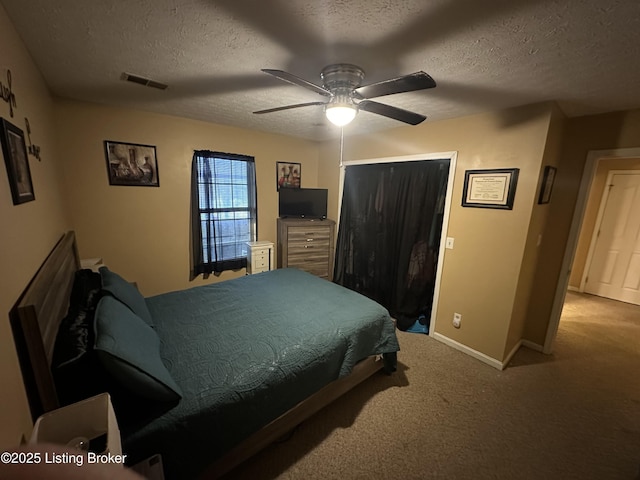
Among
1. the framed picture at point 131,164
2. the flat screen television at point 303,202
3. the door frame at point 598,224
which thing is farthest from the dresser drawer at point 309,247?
the door frame at point 598,224

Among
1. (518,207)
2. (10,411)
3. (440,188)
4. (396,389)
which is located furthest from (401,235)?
(10,411)

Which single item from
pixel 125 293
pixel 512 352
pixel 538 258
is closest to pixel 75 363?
pixel 125 293

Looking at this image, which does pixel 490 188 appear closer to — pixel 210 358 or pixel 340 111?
pixel 340 111

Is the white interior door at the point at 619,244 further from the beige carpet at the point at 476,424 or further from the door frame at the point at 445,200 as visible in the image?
the door frame at the point at 445,200

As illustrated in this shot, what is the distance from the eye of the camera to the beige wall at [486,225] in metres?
2.21

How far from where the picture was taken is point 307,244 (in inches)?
153

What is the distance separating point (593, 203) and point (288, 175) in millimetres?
4855

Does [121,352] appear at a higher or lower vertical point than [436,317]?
higher

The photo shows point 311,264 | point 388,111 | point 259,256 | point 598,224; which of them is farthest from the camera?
point 598,224

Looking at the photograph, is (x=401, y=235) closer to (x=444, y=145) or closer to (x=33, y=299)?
(x=444, y=145)

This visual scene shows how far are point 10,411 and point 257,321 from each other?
123cm

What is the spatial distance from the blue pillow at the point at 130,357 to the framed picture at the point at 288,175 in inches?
111

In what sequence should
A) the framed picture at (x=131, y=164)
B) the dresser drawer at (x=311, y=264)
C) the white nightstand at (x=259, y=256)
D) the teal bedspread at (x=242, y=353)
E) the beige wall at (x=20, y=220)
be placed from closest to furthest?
the beige wall at (x=20, y=220)
the teal bedspread at (x=242, y=353)
the framed picture at (x=131, y=164)
the white nightstand at (x=259, y=256)
the dresser drawer at (x=311, y=264)

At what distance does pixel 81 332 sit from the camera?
4.16 feet
